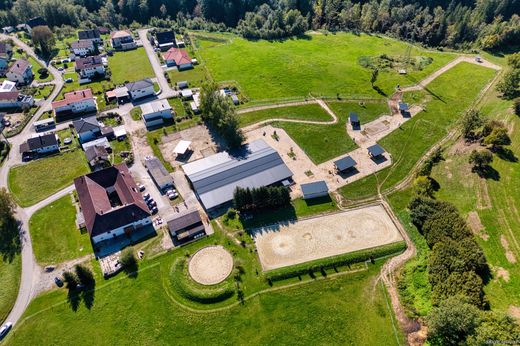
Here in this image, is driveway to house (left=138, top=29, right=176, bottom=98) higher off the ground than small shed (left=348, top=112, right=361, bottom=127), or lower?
lower

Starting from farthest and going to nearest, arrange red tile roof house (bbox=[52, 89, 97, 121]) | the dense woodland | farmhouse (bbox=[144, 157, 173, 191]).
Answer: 1. the dense woodland
2. red tile roof house (bbox=[52, 89, 97, 121])
3. farmhouse (bbox=[144, 157, 173, 191])

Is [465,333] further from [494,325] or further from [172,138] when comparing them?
[172,138]

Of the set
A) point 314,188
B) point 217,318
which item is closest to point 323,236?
point 314,188

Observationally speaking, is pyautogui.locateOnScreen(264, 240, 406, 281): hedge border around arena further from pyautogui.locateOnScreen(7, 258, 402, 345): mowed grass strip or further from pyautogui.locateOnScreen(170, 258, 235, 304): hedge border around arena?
pyautogui.locateOnScreen(170, 258, 235, 304): hedge border around arena

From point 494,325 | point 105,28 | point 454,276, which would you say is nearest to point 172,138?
point 454,276

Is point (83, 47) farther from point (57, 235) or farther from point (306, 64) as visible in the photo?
point (57, 235)

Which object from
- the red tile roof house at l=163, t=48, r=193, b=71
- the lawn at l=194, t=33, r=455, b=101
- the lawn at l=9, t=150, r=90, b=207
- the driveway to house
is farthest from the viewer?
the red tile roof house at l=163, t=48, r=193, b=71

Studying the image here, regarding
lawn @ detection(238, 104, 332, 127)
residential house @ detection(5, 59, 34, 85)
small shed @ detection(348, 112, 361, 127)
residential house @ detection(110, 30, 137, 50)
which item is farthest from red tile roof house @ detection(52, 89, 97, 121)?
small shed @ detection(348, 112, 361, 127)
